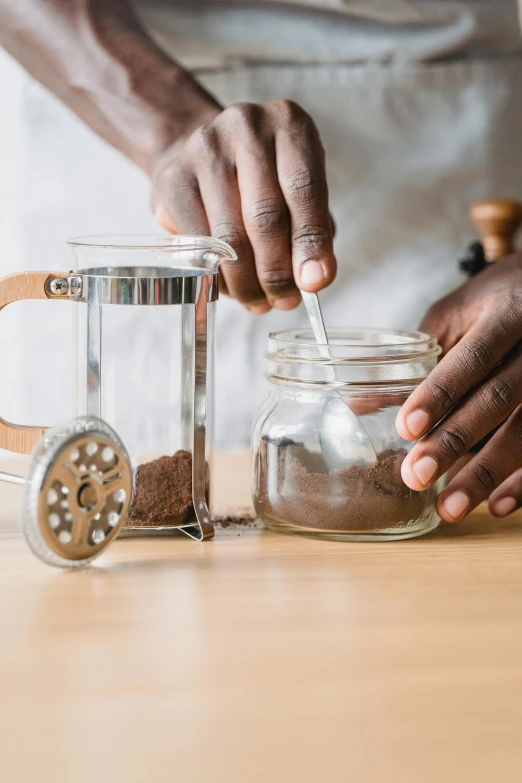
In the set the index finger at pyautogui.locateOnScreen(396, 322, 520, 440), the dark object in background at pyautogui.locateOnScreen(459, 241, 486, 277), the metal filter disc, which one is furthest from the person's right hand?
the dark object in background at pyautogui.locateOnScreen(459, 241, 486, 277)

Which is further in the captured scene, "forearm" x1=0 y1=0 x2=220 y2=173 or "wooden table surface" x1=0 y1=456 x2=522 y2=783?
"forearm" x1=0 y1=0 x2=220 y2=173

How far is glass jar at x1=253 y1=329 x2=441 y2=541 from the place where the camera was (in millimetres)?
662

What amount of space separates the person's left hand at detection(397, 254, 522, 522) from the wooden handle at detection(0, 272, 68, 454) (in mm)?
256

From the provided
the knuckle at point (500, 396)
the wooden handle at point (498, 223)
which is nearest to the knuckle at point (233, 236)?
the knuckle at point (500, 396)

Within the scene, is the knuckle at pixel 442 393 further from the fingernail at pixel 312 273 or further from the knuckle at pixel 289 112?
the knuckle at pixel 289 112

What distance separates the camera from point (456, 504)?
0.69 m

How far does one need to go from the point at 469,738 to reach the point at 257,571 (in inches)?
9.5

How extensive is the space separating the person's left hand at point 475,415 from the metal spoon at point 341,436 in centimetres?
3

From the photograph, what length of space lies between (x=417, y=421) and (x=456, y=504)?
81mm

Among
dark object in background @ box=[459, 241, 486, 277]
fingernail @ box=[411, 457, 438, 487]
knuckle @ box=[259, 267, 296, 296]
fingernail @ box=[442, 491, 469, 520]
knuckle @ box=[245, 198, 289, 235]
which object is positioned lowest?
fingernail @ box=[442, 491, 469, 520]

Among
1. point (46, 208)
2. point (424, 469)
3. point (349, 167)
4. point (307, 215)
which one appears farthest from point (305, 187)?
point (46, 208)

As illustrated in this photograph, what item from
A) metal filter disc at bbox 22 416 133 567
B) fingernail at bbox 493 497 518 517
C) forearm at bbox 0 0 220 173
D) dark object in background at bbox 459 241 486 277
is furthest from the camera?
dark object in background at bbox 459 241 486 277

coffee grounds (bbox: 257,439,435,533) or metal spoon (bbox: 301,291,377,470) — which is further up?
metal spoon (bbox: 301,291,377,470)

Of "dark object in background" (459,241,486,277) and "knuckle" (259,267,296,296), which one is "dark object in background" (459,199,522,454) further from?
"knuckle" (259,267,296,296)
